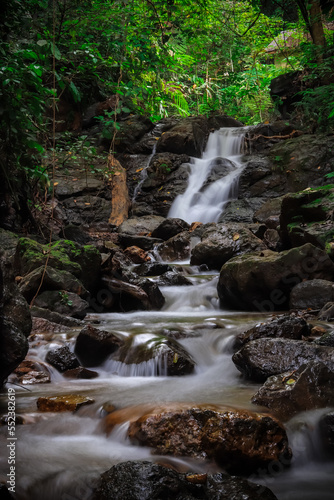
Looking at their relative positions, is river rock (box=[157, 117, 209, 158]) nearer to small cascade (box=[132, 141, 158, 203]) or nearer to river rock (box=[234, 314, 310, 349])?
small cascade (box=[132, 141, 158, 203])

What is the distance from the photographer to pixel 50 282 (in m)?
6.48

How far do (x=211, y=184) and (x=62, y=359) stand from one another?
10.5 meters

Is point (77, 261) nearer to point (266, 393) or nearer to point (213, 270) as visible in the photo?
point (213, 270)

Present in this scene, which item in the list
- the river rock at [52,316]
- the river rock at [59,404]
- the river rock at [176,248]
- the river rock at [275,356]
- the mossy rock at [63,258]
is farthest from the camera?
the river rock at [176,248]

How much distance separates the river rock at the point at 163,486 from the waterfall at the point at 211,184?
417 inches

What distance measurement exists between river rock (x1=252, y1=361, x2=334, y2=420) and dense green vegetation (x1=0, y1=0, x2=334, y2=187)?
2.53m

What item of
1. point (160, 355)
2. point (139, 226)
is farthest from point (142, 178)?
point (160, 355)

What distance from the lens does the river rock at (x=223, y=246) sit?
8.95m

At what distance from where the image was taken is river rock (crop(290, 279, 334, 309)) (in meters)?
6.18

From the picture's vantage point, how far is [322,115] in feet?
42.2

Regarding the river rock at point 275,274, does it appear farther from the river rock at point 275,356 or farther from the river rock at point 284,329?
the river rock at point 275,356

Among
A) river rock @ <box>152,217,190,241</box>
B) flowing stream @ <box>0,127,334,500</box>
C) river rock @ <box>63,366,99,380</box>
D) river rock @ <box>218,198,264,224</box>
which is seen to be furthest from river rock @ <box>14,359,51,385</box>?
river rock @ <box>218,198,264,224</box>

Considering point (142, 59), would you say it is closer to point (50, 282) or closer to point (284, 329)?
point (50, 282)

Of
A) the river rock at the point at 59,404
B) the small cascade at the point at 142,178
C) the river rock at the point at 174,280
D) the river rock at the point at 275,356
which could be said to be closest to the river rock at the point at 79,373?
the river rock at the point at 59,404
